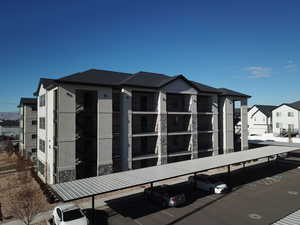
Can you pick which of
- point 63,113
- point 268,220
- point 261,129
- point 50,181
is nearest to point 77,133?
point 63,113

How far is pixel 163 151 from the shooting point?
28594mm

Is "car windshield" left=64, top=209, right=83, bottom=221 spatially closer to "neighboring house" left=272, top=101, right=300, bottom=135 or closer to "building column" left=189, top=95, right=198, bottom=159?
"building column" left=189, top=95, right=198, bottom=159

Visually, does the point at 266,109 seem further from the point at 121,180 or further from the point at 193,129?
the point at 121,180

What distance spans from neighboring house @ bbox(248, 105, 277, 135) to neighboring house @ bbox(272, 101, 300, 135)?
13.2 feet

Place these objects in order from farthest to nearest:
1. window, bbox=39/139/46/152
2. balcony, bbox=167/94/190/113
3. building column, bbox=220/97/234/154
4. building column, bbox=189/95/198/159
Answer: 1. building column, bbox=220/97/234/154
2. balcony, bbox=167/94/190/113
3. building column, bbox=189/95/198/159
4. window, bbox=39/139/46/152

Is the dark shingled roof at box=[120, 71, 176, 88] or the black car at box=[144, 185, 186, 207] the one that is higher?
the dark shingled roof at box=[120, 71, 176, 88]

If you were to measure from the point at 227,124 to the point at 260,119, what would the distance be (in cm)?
4753

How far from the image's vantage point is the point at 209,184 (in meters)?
21.6

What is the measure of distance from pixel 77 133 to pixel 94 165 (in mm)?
4232

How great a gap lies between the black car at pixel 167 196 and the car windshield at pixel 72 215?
6.74 metres

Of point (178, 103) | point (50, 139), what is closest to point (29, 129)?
point (50, 139)

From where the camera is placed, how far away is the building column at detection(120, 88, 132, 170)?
26.0m

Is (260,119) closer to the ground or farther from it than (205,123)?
farther from it

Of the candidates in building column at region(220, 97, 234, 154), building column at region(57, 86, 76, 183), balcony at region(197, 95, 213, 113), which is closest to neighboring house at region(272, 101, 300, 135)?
Answer: building column at region(220, 97, 234, 154)
